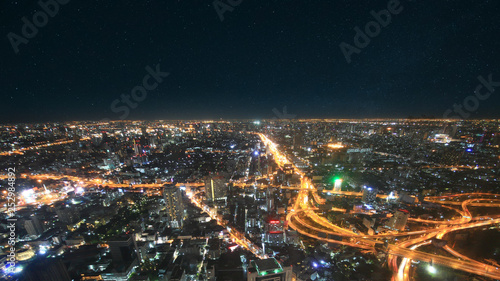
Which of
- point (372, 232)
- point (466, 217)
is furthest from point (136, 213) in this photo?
point (466, 217)

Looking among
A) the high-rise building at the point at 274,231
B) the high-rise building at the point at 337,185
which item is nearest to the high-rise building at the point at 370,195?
the high-rise building at the point at 337,185

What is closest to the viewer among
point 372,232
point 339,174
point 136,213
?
point 372,232

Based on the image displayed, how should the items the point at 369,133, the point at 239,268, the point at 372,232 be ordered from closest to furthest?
1. the point at 239,268
2. the point at 372,232
3. the point at 369,133

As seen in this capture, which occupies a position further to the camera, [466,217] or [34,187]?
[34,187]

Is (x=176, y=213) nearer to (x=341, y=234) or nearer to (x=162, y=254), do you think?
(x=162, y=254)

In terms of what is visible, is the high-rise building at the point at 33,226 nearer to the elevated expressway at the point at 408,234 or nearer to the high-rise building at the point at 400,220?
the elevated expressway at the point at 408,234

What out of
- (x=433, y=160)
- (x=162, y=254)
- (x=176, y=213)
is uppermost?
(x=433, y=160)

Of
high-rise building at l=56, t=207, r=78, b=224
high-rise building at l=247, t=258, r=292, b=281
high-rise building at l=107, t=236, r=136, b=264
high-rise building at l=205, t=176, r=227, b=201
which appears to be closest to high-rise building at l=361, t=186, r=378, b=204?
high-rise building at l=205, t=176, r=227, b=201

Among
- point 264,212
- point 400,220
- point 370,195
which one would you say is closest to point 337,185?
point 370,195
